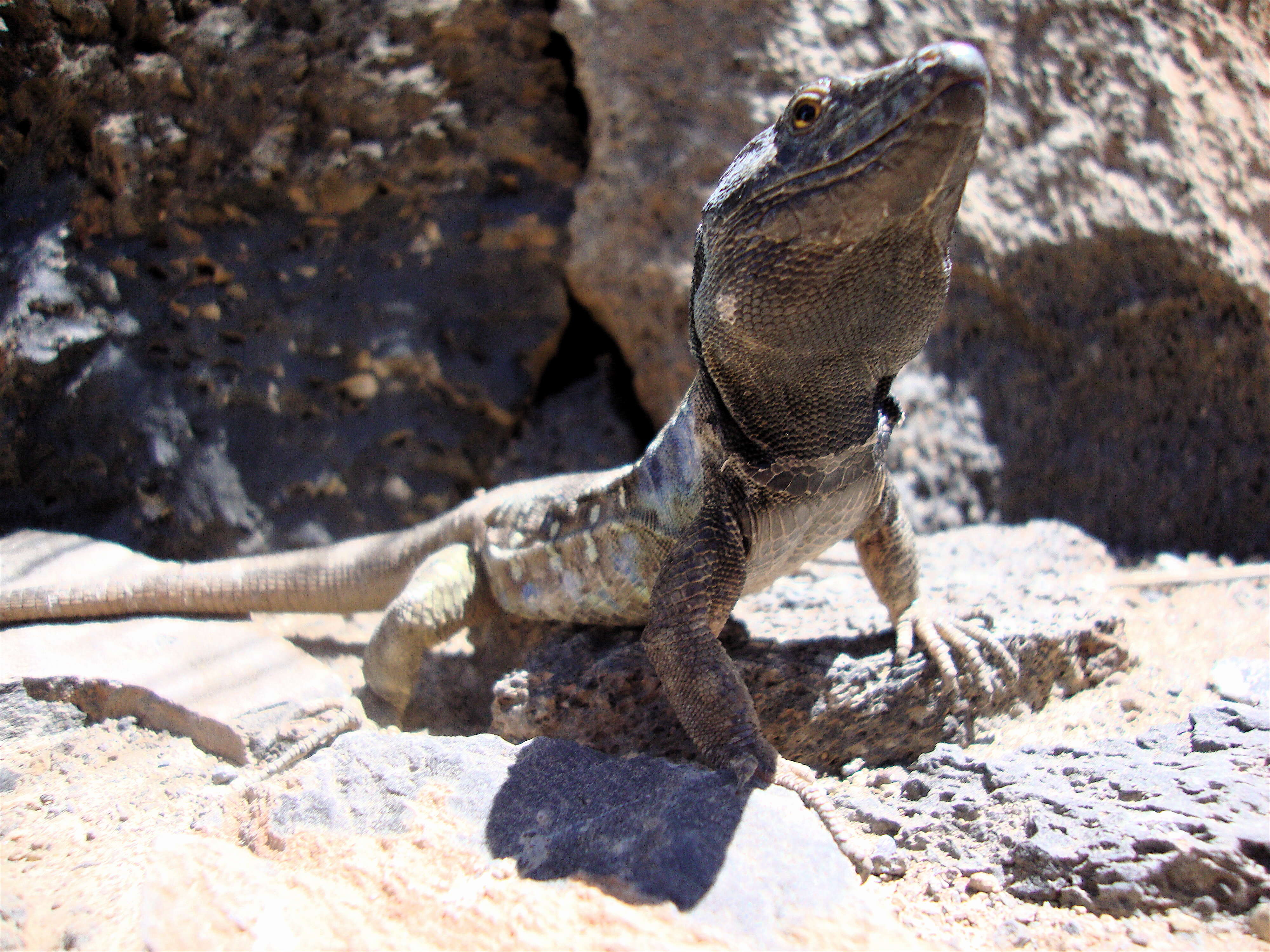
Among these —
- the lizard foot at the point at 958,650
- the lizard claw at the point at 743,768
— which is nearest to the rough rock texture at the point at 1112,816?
the lizard foot at the point at 958,650

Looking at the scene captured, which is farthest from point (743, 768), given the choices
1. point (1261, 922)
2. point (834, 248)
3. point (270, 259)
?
point (270, 259)

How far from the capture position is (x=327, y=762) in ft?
8.01

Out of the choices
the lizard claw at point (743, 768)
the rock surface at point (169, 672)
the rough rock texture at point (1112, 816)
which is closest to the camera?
the rough rock texture at point (1112, 816)

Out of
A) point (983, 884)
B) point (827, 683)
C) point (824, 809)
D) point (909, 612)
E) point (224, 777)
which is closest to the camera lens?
point (983, 884)

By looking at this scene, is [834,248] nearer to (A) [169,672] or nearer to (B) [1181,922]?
(B) [1181,922]

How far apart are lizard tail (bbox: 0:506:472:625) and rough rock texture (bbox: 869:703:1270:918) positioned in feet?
7.41

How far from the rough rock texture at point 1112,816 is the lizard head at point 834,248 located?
3.58 ft

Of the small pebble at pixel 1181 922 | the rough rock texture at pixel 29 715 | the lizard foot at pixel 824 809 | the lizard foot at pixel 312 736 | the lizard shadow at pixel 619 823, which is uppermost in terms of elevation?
A: the lizard shadow at pixel 619 823

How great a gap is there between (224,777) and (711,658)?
1675 mm

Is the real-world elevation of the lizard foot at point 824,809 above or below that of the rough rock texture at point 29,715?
above

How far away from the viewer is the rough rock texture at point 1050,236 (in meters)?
5.08

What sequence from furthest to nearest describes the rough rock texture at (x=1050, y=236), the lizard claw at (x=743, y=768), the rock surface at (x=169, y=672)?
1. the rough rock texture at (x=1050, y=236)
2. the rock surface at (x=169, y=672)
3. the lizard claw at (x=743, y=768)

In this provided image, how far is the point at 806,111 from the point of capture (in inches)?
84.2

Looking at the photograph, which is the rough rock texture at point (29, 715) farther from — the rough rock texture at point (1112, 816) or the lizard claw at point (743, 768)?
the rough rock texture at point (1112, 816)
